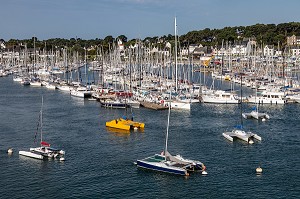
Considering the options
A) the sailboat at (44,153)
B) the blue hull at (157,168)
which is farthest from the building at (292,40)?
the blue hull at (157,168)

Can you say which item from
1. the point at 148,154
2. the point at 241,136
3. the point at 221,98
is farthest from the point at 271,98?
the point at 148,154

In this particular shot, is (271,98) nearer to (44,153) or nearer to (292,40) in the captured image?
(44,153)

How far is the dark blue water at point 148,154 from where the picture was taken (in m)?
36.7

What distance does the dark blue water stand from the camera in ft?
120

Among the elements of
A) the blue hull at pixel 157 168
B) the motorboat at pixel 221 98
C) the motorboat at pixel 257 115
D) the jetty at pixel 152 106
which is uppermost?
the motorboat at pixel 221 98

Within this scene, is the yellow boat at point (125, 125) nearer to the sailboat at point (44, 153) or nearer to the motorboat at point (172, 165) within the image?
the sailboat at point (44, 153)

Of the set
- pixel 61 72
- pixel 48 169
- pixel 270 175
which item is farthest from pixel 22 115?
pixel 61 72

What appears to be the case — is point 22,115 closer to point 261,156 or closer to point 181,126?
point 181,126

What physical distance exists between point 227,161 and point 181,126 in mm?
17701

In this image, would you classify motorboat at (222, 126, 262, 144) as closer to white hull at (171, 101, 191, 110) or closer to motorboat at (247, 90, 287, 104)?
white hull at (171, 101, 191, 110)

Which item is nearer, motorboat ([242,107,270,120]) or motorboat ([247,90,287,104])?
motorboat ([242,107,270,120])

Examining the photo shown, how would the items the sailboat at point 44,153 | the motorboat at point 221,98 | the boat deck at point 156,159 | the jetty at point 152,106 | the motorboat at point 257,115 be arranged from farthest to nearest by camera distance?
the motorboat at point 221,98 → the jetty at point 152,106 → the motorboat at point 257,115 → the sailboat at point 44,153 → the boat deck at point 156,159

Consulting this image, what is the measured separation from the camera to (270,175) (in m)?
39.8

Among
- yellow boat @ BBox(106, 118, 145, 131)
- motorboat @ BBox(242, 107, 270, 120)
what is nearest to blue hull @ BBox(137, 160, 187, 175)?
yellow boat @ BBox(106, 118, 145, 131)
